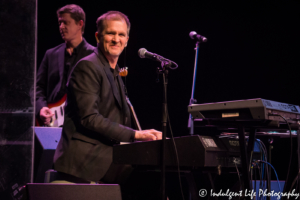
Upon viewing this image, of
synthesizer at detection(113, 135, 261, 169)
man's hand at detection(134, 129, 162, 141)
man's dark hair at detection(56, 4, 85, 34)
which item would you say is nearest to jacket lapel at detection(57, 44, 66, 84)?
man's dark hair at detection(56, 4, 85, 34)

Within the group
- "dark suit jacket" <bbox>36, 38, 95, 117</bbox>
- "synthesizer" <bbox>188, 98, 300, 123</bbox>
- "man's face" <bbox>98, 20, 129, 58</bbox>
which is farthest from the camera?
"dark suit jacket" <bbox>36, 38, 95, 117</bbox>

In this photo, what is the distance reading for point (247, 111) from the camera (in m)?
1.71

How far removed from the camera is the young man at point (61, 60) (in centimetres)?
364

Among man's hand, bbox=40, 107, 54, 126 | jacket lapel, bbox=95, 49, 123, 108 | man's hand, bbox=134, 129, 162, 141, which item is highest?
jacket lapel, bbox=95, 49, 123, 108

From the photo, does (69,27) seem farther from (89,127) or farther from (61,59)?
(89,127)

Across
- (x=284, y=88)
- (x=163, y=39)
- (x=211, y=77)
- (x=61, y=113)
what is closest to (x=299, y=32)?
(x=284, y=88)

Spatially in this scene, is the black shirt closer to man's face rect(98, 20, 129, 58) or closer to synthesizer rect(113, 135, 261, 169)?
man's face rect(98, 20, 129, 58)

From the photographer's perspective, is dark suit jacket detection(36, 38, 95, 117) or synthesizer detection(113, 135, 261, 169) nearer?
synthesizer detection(113, 135, 261, 169)

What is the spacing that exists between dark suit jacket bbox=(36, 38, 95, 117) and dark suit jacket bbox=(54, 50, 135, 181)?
4.92ft

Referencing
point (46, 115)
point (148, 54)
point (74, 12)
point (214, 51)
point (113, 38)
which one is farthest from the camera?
point (214, 51)

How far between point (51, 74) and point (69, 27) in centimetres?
62

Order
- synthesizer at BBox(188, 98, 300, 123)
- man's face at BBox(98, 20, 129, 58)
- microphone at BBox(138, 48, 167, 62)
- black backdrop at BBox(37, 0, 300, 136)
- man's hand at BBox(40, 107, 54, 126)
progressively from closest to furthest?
synthesizer at BBox(188, 98, 300, 123)
microphone at BBox(138, 48, 167, 62)
man's face at BBox(98, 20, 129, 58)
man's hand at BBox(40, 107, 54, 126)
black backdrop at BBox(37, 0, 300, 136)

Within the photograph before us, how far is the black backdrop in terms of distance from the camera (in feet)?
16.3

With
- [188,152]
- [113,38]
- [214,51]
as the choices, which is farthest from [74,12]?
[188,152]
